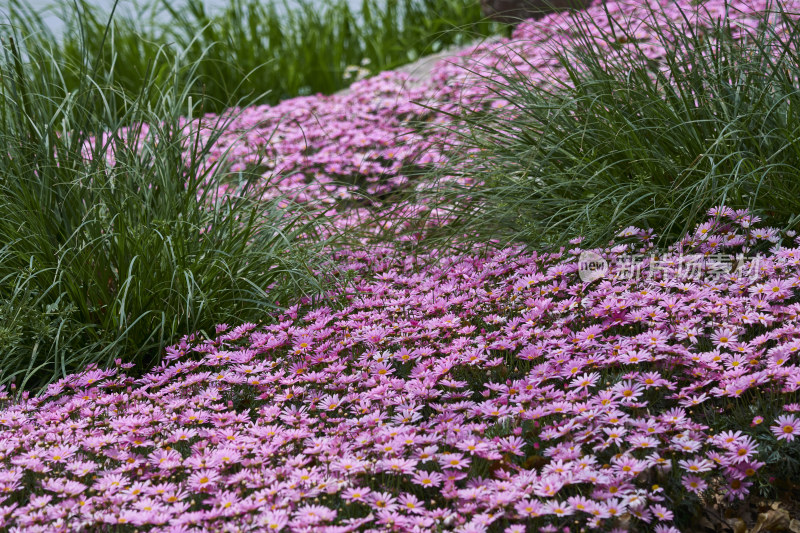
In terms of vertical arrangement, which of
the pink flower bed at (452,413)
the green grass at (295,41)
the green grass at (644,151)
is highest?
the green grass at (295,41)

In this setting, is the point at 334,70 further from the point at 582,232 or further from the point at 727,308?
the point at 727,308

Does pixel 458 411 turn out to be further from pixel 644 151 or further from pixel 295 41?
pixel 295 41

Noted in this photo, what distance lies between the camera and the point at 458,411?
9.34ft

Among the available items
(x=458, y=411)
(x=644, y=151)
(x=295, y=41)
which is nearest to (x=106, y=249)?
(x=458, y=411)

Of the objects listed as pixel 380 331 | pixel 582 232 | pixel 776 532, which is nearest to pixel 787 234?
pixel 582 232

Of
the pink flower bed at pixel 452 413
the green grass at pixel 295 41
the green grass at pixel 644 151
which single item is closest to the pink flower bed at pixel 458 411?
the pink flower bed at pixel 452 413

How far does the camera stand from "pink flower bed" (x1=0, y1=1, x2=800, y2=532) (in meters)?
2.36

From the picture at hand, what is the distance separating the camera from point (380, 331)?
341cm

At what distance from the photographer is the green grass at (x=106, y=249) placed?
3.71 metres

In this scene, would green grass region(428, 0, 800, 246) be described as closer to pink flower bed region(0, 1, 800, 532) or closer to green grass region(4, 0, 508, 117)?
pink flower bed region(0, 1, 800, 532)

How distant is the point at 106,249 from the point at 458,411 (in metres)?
2.03

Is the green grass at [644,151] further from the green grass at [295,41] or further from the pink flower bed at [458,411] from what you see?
the green grass at [295,41]

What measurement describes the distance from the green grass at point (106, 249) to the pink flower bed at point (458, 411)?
0.62ft

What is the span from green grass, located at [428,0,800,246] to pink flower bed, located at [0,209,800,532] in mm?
192
